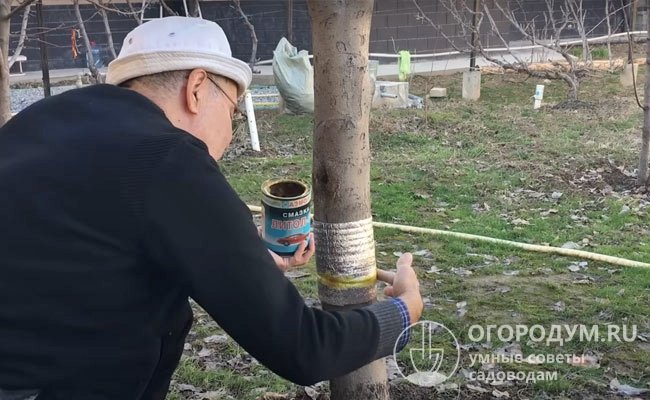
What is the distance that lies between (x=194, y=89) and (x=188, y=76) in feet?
0.11

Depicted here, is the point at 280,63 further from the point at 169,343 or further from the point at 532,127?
the point at 169,343

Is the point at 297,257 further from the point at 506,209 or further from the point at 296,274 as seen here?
the point at 506,209

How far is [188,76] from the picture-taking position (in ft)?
5.69

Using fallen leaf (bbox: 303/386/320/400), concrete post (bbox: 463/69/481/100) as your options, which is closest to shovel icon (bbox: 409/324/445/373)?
fallen leaf (bbox: 303/386/320/400)

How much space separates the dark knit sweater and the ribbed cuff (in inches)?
5.8

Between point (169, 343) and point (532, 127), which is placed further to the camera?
point (532, 127)

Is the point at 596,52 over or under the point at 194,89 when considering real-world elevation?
under

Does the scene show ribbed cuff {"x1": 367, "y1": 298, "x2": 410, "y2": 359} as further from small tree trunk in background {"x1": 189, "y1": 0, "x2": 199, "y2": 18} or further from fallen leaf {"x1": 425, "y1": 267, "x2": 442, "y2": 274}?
small tree trunk in background {"x1": 189, "y1": 0, "x2": 199, "y2": 18}

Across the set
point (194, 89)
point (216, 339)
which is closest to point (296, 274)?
point (216, 339)

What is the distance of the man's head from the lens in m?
1.73

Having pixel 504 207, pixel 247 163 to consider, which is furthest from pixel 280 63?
pixel 504 207

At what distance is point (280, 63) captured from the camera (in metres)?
11.3

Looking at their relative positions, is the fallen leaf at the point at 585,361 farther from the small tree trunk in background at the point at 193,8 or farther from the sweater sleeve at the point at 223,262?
the small tree trunk in background at the point at 193,8

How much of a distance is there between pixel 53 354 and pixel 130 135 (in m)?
0.47
